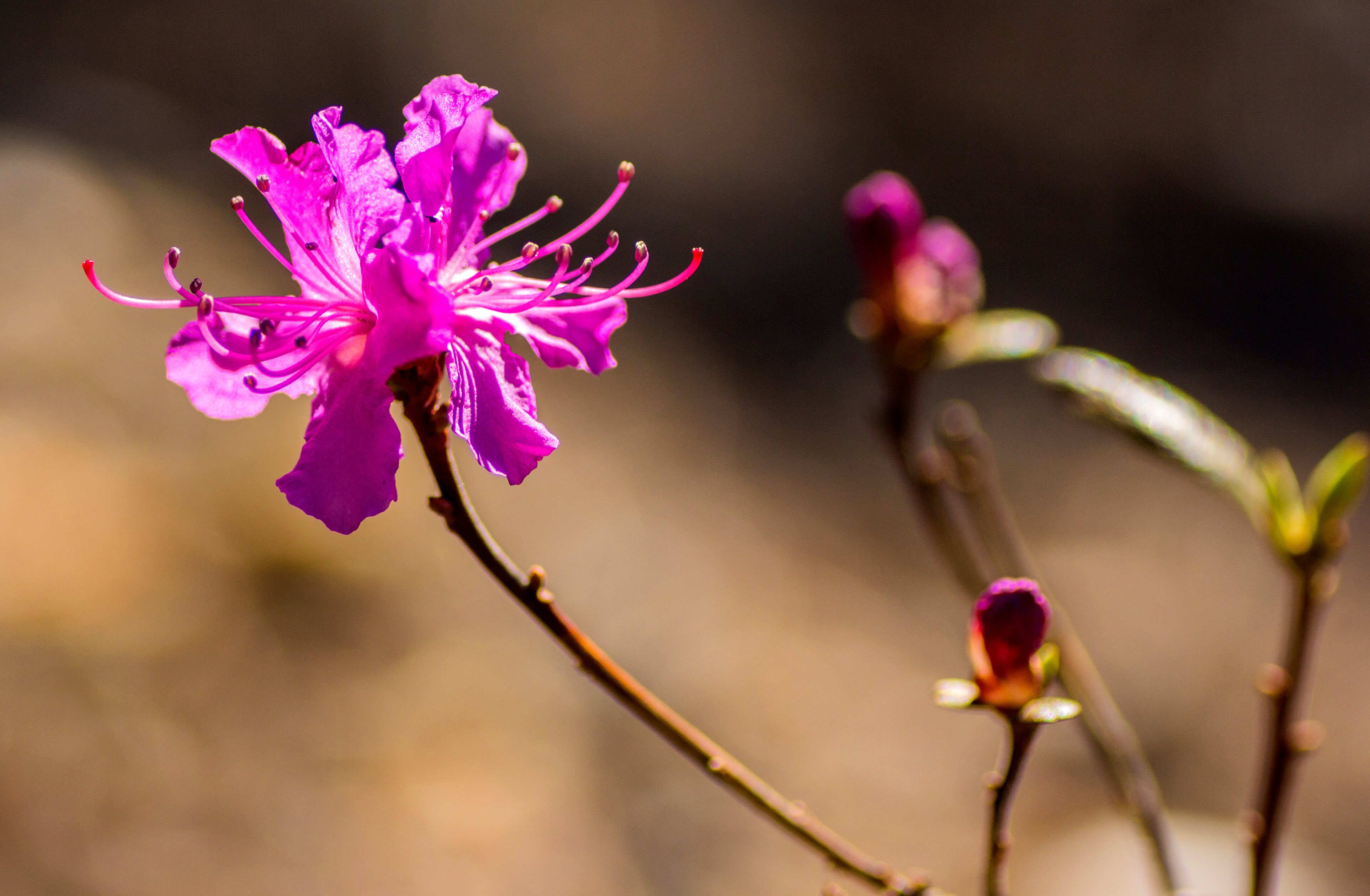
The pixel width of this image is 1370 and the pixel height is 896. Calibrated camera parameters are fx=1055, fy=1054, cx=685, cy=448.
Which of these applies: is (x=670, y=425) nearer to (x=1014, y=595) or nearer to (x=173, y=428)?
(x=173, y=428)

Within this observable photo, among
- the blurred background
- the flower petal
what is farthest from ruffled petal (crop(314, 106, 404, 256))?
the blurred background

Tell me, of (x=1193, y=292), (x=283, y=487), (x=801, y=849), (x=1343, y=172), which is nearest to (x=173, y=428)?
(x=801, y=849)

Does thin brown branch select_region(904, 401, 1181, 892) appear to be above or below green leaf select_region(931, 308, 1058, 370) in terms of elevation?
below

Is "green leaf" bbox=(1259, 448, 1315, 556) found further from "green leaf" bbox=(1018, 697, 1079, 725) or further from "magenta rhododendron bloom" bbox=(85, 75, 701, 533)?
"magenta rhododendron bloom" bbox=(85, 75, 701, 533)

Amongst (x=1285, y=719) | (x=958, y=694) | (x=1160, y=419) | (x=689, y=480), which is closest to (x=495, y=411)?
(x=958, y=694)

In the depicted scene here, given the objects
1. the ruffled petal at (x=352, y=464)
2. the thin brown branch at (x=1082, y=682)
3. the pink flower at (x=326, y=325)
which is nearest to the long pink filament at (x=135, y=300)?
the pink flower at (x=326, y=325)

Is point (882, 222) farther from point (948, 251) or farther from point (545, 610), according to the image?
point (545, 610)

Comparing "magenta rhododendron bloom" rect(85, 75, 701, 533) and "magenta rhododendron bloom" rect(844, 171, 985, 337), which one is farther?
"magenta rhododendron bloom" rect(844, 171, 985, 337)

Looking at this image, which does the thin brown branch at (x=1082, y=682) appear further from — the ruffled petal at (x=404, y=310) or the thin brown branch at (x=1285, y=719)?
the ruffled petal at (x=404, y=310)

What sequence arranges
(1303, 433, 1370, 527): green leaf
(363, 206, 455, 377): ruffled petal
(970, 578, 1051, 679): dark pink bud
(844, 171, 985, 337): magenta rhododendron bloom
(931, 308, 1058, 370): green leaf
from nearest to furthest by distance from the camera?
(363, 206, 455, 377): ruffled petal → (970, 578, 1051, 679): dark pink bud → (1303, 433, 1370, 527): green leaf → (931, 308, 1058, 370): green leaf → (844, 171, 985, 337): magenta rhododendron bloom
